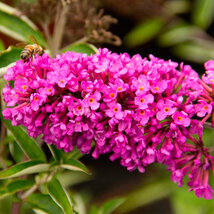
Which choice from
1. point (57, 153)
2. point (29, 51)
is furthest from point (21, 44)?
point (57, 153)

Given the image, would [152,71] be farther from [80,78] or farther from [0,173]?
[0,173]

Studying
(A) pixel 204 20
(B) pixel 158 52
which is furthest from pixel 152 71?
(B) pixel 158 52

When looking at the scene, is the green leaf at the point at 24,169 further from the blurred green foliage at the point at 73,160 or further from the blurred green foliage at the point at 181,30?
the blurred green foliage at the point at 181,30

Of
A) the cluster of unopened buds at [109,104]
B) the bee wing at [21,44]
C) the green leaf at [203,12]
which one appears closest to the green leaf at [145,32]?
the green leaf at [203,12]

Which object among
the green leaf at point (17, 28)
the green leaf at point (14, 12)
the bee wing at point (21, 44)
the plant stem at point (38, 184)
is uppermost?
the green leaf at point (14, 12)

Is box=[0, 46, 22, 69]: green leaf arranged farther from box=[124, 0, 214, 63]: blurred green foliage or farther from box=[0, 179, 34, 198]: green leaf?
box=[124, 0, 214, 63]: blurred green foliage
